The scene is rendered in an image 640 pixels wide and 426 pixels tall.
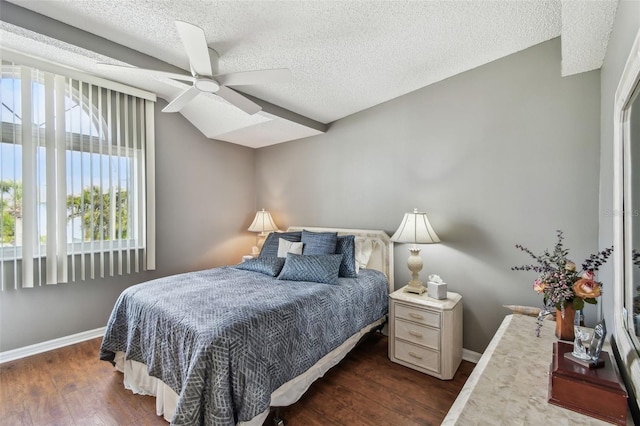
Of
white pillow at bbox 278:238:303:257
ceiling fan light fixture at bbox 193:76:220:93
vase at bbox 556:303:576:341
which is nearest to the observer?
vase at bbox 556:303:576:341

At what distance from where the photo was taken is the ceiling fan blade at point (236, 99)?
2152 millimetres

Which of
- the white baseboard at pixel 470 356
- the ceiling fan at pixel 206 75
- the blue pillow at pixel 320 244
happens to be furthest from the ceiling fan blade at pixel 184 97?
the white baseboard at pixel 470 356

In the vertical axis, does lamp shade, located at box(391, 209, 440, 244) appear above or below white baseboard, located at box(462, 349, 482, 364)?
above

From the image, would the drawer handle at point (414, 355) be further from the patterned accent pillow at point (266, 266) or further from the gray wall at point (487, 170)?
the patterned accent pillow at point (266, 266)

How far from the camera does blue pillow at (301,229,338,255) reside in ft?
9.62

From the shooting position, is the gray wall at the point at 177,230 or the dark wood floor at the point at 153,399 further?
the gray wall at the point at 177,230

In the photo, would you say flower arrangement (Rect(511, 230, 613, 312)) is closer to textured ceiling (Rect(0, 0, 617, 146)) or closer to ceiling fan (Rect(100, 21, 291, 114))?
textured ceiling (Rect(0, 0, 617, 146))

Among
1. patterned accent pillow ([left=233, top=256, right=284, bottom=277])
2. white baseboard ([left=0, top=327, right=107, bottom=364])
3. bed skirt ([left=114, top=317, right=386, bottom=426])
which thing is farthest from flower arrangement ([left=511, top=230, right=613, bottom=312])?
white baseboard ([left=0, top=327, right=107, bottom=364])

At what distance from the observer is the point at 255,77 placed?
195 centimetres

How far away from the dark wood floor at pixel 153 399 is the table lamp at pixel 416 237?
741 mm

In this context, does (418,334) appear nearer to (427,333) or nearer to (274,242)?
(427,333)

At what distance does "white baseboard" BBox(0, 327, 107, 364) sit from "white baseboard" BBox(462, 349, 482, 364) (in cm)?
383

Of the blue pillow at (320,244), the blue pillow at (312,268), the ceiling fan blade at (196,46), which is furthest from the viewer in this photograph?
the blue pillow at (320,244)

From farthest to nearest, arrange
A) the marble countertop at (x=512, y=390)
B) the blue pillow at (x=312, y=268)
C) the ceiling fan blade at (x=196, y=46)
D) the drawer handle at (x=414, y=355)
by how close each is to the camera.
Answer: the blue pillow at (x=312, y=268) < the drawer handle at (x=414, y=355) < the ceiling fan blade at (x=196, y=46) < the marble countertop at (x=512, y=390)
